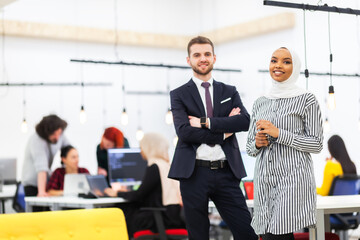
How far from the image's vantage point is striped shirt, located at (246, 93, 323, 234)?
10.0 feet

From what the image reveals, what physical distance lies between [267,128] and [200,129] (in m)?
0.51

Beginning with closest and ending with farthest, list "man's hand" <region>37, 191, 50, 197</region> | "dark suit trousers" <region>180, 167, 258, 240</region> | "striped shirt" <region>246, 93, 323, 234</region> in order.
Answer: "striped shirt" <region>246, 93, 323, 234</region> → "dark suit trousers" <region>180, 167, 258, 240</region> → "man's hand" <region>37, 191, 50, 197</region>

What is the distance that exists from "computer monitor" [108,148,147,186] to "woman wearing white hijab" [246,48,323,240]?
3.28 m

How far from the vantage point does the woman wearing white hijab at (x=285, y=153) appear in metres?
3.07

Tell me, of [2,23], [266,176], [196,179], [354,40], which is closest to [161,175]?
[196,179]

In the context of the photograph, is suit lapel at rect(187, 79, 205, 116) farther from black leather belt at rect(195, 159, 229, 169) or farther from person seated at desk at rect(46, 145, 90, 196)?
person seated at desk at rect(46, 145, 90, 196)

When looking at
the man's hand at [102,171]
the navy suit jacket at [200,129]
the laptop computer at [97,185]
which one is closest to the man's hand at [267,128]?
the navy suit jacket at [200,129]

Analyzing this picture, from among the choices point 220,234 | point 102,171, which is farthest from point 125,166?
point 220,234

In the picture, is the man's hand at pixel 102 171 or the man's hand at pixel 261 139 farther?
the man's hand at pixel 102 171

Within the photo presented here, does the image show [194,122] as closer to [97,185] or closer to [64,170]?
[97,185]

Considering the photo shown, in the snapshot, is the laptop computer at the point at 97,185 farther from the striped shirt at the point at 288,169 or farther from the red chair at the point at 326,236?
the striped shirt at the point at 288,169

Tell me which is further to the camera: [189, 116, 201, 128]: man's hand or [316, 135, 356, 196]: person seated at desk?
[316, 135, 356, 196]: person seated at desk

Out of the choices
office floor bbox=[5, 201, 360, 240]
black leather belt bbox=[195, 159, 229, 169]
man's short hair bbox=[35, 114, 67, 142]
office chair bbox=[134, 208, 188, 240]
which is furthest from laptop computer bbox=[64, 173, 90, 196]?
black leather belt bbox=[195, 159, 229, 169]

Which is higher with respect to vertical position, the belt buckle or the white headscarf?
the white headscarf
